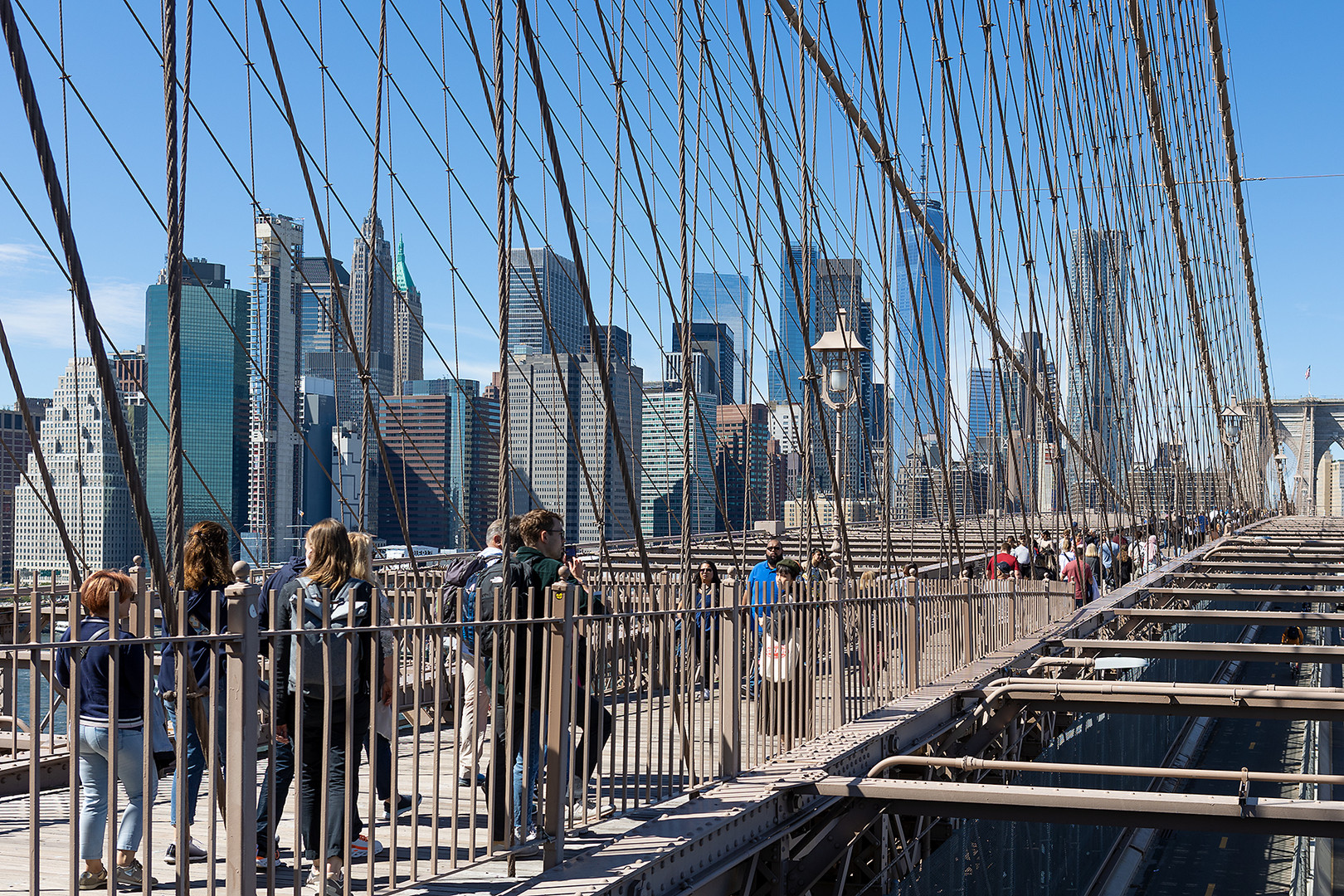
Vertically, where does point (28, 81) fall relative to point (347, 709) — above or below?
above

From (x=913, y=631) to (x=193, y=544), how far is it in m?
4.76

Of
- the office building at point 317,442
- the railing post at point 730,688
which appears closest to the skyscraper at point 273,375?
the office building at point 317,442

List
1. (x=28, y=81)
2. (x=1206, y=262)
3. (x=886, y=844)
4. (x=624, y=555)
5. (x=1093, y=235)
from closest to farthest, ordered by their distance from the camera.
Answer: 1. (x=28, y=81)
2. (x=886, y=844)
3. (x=624, y=555)
4. (x=1093, y=235)
5. (x=1206, y=262)

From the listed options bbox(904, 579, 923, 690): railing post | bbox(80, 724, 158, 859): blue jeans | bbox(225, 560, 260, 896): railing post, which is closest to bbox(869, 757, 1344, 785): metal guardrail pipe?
bbox(904, 579, 923, 690): railing post

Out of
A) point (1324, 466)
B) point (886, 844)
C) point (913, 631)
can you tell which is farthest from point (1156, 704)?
point (1324, 466)

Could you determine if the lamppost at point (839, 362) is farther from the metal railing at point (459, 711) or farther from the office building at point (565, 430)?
the metal railing at point (459, 711)

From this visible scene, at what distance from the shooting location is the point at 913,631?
7828mm

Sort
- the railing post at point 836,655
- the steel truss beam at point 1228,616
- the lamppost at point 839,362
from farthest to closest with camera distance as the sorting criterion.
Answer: the lamppost at point 839,362 → the steel truss beam at point 1228,616 → the railing post at point 836,655

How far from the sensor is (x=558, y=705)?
399cm

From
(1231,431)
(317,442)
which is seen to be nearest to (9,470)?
(317,442)

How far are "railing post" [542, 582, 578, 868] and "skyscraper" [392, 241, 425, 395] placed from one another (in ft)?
20.6

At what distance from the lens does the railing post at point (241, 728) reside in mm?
2814

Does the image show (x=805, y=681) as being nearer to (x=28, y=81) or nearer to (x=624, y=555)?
(x=28, y=81)

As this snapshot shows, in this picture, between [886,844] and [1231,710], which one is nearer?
[886,844]
